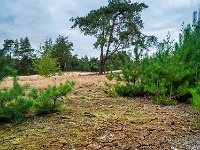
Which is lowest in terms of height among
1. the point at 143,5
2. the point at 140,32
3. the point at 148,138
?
the point at 148,138

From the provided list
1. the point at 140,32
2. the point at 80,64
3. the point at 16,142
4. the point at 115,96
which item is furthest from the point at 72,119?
the point at 80,64

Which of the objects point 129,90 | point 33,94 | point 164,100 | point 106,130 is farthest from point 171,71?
point 33,94

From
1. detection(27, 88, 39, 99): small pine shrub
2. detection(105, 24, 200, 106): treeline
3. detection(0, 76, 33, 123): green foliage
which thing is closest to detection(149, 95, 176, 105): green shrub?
detection(105, 24, 200, 106): treeline

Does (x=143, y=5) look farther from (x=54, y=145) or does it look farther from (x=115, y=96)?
(x=54, y=145)

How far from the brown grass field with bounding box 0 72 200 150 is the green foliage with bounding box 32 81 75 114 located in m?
0.12

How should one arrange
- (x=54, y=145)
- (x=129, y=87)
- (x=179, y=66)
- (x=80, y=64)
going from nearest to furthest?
1. (x=54, y=145)
2. (x=179, y=66)
3. (x=129, y=87)
4. (x=80, y=64)

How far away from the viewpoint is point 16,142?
307 cm

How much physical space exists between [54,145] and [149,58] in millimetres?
4008

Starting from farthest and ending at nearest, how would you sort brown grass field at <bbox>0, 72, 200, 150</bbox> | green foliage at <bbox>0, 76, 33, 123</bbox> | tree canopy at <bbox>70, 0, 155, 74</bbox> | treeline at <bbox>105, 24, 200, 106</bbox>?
tree canopy at <bbox>70, 0, 155, 74</bbox> → treeline at <bbox>105, 24, 200, 106</bbox> → green foliage at <bbox>0, 76, 33, 123</bbox> → brown grass field at <bbox>0, 72, 200, 150</bbox>

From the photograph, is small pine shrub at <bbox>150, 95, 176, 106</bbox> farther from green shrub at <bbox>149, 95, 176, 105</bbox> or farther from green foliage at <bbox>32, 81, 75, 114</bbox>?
green foliage at <bbox>32, 81, 75, 114</bbox>

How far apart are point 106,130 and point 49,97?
116cm

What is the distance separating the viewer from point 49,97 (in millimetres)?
4027

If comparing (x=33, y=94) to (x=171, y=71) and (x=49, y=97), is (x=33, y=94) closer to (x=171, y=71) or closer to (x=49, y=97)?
(x=49, y=97)

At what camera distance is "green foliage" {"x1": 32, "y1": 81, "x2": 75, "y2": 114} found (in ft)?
12.9
